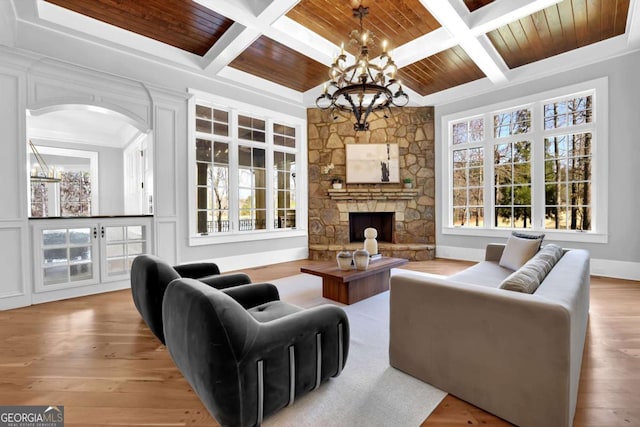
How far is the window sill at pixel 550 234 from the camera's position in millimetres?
4355

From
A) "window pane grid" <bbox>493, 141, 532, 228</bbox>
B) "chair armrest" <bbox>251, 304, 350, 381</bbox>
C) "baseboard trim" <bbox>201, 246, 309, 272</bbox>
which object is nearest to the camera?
"chair armrest" <bbox>251, 304, 350, 381</bbox>

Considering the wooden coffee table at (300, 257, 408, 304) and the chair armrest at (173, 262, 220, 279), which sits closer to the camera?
the chair armrest at (173, 262, 220, 279)

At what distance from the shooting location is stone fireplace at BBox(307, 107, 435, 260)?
6.09 meters

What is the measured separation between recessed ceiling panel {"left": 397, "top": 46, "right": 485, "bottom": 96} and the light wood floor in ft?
12.5

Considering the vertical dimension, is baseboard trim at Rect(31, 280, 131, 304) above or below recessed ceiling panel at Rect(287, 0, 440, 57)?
below

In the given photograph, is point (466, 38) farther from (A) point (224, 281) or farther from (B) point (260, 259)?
(B) point (260, 259)

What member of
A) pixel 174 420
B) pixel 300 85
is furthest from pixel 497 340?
pixel 300 85

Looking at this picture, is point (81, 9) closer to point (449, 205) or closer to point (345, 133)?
point (345, 133)

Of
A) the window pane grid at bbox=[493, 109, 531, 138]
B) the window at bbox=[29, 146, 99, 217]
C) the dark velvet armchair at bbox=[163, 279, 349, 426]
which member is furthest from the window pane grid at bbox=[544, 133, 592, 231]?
the window at bbox=[29, 146, 99, 217]

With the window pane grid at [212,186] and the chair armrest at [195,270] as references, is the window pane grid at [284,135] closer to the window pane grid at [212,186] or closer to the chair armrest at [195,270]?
the window pane grid at [212,186]

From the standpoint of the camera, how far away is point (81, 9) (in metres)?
3.36

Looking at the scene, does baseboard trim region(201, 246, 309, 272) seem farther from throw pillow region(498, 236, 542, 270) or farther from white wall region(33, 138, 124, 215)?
white wall region(33, 138, 124, 215)

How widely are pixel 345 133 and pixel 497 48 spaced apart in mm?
2867

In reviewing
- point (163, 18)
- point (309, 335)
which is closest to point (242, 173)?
point (163, 18)
